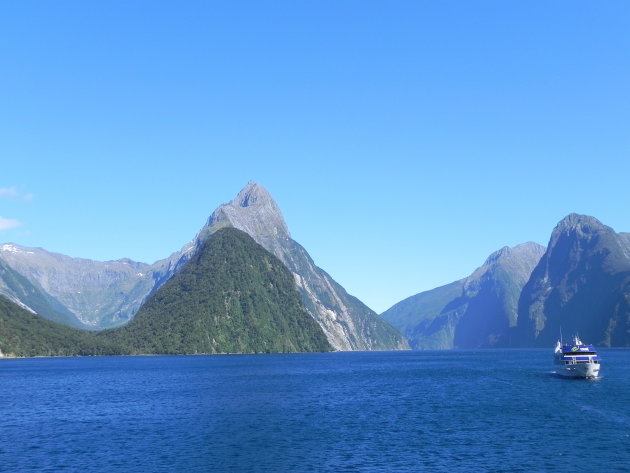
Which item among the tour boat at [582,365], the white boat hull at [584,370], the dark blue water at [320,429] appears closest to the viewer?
the dark blue water at [320,429]

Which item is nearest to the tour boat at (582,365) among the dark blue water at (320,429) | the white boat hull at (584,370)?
the white boat hull at (584,370)

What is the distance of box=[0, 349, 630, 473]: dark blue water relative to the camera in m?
68.9

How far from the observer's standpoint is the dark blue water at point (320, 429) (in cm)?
6894

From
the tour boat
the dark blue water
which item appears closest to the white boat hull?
the tour boat

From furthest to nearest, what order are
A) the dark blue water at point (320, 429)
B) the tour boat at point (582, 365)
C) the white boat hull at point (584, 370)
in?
the tour boat at point (582, 365) → the white boat hull at point (584, 370) → the dark blue water at point (320, 429)

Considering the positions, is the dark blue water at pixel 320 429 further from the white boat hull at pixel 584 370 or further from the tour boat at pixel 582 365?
the tour boat at pixel 582 365

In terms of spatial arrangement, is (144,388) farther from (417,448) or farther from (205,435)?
(417,448)

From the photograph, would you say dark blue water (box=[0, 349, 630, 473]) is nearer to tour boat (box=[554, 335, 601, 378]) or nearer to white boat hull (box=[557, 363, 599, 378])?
white boat hull (box=[557, 363, 599, 378])

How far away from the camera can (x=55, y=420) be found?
337 ft

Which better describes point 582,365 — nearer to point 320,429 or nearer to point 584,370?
point 584,370

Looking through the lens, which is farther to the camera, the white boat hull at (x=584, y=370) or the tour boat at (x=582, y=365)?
the tour boat at (x=582, y=365)

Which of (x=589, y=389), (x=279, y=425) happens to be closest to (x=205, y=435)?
(x=279, y=425)

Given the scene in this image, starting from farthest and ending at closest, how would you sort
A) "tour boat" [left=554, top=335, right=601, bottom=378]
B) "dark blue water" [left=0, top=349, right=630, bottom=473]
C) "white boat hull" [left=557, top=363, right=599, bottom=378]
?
"tour boat" [left=554, top=335, right=601, bottom=378] → "white boat hull" [left=557, top=363, right=599, bottom=378] → "dark blue water" [left=0, top=349, right=630, bottom=473]

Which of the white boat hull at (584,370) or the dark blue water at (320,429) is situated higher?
the white boat hull at (584,370)
